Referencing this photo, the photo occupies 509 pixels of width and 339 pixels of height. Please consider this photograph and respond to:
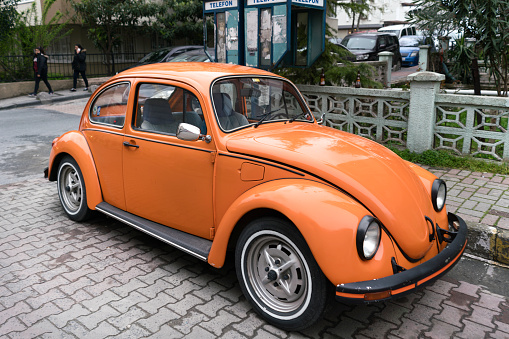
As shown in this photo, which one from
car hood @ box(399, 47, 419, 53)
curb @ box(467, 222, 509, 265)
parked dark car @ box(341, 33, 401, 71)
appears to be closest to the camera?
curb @ box(467, 222, 509, 265)

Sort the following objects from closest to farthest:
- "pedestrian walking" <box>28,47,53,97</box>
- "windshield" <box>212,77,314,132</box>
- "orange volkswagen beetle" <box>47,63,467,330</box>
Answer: "orange volkswagen beetle" <box>47,63,467,330</box> → "windshield" <box>212,77,314,132</box> → "pedestrian walking" <box>28,47,53,97</box>

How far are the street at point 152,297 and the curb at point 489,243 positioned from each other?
0.11 metres

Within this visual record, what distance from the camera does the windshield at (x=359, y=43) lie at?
21.9 metres

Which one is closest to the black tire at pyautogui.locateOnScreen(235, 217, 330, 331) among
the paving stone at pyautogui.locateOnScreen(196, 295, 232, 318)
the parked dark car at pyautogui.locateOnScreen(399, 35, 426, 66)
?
the paving stone at pyautogui.locateOnScreen(196, 295, 232, 318)

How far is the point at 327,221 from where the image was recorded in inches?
121

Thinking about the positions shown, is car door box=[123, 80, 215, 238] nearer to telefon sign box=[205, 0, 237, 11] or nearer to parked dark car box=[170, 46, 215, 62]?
telefon sign box=[205, 0, 237, 11]

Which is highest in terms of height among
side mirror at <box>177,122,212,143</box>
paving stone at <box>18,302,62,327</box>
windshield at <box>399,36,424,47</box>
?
windshield at <box>399,36,424,47</box>

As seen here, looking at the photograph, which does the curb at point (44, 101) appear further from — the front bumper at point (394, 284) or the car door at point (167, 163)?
the front bumper at point (394, 284)

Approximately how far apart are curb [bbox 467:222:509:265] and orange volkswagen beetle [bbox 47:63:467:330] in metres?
0.95

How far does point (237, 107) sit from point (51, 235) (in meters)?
2.61

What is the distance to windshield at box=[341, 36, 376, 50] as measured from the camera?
72.0 ft

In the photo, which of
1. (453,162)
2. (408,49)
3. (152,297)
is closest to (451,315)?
(152,297)

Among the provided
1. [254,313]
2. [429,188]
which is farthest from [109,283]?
[429,188]

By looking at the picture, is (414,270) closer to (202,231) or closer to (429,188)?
(429,188)
